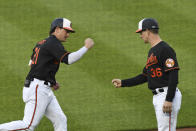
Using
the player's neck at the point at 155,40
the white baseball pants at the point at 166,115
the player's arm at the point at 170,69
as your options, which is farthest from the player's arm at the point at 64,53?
the white baseball pants at the point at 166,115

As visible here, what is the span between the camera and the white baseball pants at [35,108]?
5734mm

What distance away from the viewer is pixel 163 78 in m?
5.43

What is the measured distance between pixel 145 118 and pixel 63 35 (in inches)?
96.1

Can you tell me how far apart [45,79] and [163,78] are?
5.23 feet

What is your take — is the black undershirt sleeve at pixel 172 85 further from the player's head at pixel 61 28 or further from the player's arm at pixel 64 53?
the player's head at pixel 61 28

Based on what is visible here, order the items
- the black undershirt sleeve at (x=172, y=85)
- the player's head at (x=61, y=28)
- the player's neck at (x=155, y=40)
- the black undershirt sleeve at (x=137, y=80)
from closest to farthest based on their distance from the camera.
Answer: the black undershirt sleeve at (x=172, y=85) < the player's neck at (x=155, y=40) < the player's head at (x=61, y=28) < the black undershirt sleeve at (x=137, y=80)

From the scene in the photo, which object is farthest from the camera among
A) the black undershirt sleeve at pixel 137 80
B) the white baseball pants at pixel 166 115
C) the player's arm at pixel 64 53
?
the black undershirt sleeve at pixel 137 80

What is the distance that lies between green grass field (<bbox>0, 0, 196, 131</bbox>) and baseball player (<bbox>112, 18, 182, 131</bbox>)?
1885 mm

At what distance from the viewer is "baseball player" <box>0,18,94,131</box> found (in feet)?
18.8

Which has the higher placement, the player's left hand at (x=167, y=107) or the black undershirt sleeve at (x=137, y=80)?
the black undershirt sleeve at (x=137, y=80)

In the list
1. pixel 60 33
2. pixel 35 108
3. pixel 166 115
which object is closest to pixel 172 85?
pixel 166 115

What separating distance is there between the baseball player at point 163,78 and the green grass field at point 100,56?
1885 millimetres

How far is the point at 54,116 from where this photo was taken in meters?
6.05

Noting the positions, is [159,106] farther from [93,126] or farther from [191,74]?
[191,74]
